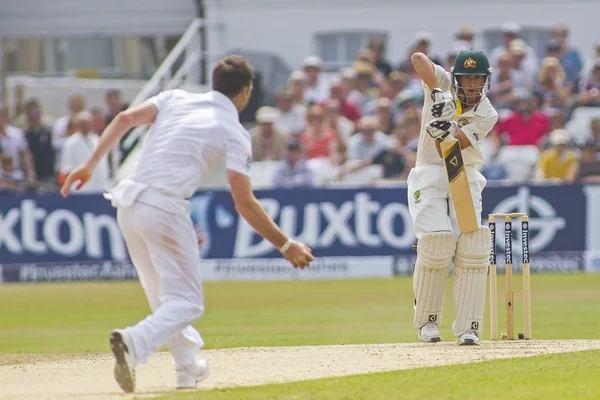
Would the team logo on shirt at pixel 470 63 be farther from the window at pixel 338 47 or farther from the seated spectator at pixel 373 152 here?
the window at pixel 338 47

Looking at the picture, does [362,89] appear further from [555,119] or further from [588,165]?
[588,165]

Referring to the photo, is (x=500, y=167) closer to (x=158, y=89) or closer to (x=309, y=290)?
(x=309, y=290)

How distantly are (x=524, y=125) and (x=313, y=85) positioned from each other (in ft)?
11.1

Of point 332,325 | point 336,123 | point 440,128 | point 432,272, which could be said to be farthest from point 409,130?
point 440,128

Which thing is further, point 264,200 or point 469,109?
point 264,200

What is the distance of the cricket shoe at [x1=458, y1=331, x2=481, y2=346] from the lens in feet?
25.7

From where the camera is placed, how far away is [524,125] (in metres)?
16.5

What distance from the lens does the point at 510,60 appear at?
17344 mm

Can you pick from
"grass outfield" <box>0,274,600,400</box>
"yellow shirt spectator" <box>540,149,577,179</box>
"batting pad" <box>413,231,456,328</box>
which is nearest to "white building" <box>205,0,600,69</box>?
"yellow shirt spectator" <box>540,149,577,179</box>

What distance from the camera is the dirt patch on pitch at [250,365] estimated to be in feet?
20.7

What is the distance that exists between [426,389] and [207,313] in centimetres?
616

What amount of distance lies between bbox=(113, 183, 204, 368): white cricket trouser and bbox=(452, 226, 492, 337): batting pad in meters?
2.48

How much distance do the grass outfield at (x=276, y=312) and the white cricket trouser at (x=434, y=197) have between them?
1.21m

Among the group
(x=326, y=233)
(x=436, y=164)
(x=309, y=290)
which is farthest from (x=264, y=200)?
(x=436, y=164)
